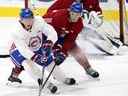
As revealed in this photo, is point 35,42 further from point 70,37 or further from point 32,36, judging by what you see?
point 70,37

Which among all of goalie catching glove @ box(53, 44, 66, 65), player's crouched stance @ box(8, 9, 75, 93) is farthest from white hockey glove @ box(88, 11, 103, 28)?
player's crouched stance @ box(8, 9, 75, 93)

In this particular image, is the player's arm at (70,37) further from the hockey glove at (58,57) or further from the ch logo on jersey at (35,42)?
the ch logo on jersey at (35,42)

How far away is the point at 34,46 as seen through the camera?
3.20m

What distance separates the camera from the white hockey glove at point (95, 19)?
14.3 feet

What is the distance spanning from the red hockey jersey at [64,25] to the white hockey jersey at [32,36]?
196 mm

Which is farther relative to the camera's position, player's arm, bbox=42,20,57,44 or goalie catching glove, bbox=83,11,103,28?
goalie catching glove, bbox=83,11,103,28

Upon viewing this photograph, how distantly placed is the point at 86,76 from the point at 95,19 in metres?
0.86

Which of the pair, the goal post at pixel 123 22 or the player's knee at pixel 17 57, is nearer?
the player's knee at pixel 17 57

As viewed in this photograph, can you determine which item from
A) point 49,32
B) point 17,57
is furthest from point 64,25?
point 17,57

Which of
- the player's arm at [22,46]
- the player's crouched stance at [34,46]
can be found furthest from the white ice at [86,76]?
the player's arm at [22,46]

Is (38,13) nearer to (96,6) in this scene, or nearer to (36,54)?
→ (96,6)

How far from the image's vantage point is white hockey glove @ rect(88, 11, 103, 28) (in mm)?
4374

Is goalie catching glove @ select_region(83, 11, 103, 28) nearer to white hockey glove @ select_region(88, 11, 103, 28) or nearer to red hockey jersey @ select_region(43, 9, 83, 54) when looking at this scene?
white hockey glove @ select_region(88, 11, 103, 28)

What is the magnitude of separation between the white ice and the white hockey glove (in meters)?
0.27
